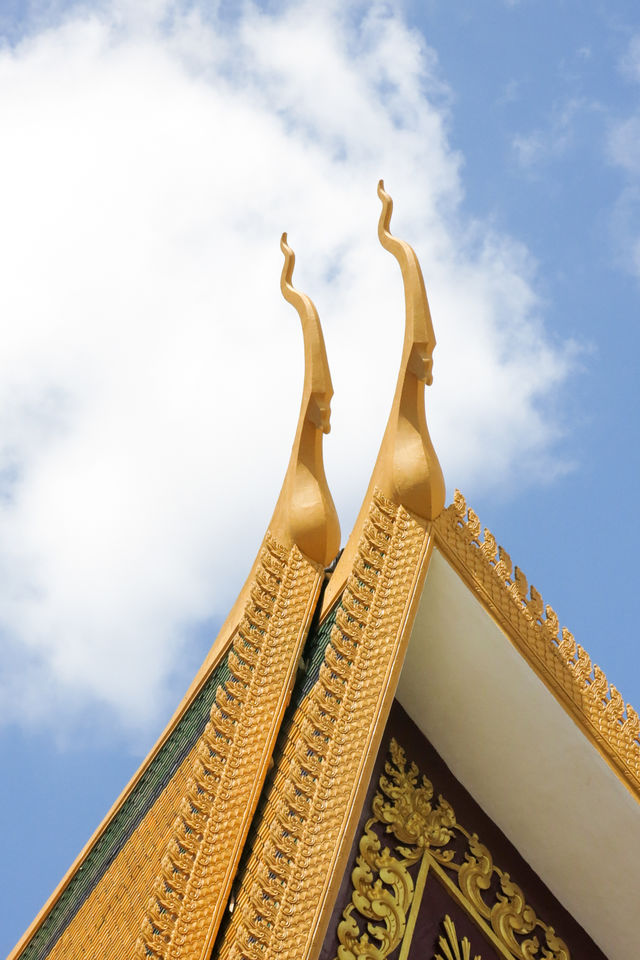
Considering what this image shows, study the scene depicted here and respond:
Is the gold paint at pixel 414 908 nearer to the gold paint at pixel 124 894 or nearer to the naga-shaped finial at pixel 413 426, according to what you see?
the gold paint at pixel 124 894

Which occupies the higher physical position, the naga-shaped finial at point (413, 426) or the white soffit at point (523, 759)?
the naga-shaped finial at point (413, 426)

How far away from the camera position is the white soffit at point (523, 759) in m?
3.81

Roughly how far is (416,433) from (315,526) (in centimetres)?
51

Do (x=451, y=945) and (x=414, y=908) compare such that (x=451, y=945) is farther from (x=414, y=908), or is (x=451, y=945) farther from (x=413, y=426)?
(x=413, y=426)

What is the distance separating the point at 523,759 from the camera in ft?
13.0

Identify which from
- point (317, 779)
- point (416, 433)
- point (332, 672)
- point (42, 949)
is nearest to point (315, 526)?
point (416, 433)

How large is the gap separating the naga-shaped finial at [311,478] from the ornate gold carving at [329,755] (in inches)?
15.0

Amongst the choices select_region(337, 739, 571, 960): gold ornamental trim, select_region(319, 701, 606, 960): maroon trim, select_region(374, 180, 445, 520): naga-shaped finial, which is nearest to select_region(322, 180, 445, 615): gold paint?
select_region(374, 180, 445, 520): naga-shaped finial

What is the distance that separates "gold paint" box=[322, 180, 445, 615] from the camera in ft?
12.5

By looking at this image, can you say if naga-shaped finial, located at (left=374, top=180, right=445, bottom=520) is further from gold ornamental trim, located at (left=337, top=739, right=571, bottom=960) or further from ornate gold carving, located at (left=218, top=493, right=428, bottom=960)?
gold ornamental trim, located at (left=337, top=739, right=571, bottom=960)

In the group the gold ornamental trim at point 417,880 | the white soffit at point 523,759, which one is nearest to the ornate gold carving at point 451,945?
the gold ornamental trim at point 417,880

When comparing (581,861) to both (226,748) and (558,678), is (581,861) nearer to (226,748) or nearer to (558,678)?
(558,678)

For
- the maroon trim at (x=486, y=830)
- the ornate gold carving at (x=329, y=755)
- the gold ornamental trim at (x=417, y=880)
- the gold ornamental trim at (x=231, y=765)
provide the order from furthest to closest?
the maroon trim at (x=486, y=830) → the gold ornamental trim at (x=417, y=880) → the gold ornamental trim at (x=231, y=765) → the ornate gold carving at (x=329, y=755)

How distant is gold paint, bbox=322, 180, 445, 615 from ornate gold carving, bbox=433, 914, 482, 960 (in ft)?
3.49
